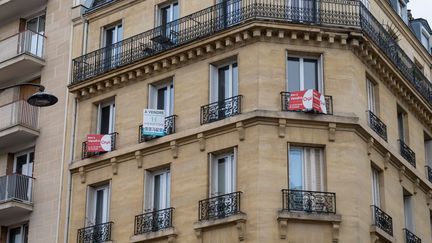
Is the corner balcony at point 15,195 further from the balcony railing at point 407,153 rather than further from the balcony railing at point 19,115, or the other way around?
the balcony railing at point 407,153

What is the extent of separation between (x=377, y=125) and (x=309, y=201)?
166 inches

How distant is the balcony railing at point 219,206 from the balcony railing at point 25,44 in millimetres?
10082

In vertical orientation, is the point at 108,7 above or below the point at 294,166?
above

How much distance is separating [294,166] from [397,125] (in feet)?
18.9

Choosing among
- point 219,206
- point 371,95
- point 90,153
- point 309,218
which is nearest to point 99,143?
point 90,153

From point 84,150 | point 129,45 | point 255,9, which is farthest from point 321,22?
point 84,150

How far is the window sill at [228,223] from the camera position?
27.0m

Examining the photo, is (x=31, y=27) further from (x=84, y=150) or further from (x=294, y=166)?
(x=294, y=166)

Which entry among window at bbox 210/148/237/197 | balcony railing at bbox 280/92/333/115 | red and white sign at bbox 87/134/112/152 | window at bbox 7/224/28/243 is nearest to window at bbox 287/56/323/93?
balcony railing at bbox 280/92/333/115

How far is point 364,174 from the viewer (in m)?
28.5

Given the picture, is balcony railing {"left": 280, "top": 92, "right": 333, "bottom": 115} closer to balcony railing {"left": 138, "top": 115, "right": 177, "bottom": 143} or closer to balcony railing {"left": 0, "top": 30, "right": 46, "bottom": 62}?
balcony railing {"left": 138, "top": 115, "right": 177, "bottom": 143}

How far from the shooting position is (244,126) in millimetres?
28203

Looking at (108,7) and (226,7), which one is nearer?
(226,7)

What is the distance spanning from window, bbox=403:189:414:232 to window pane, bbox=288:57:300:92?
5632 mm
